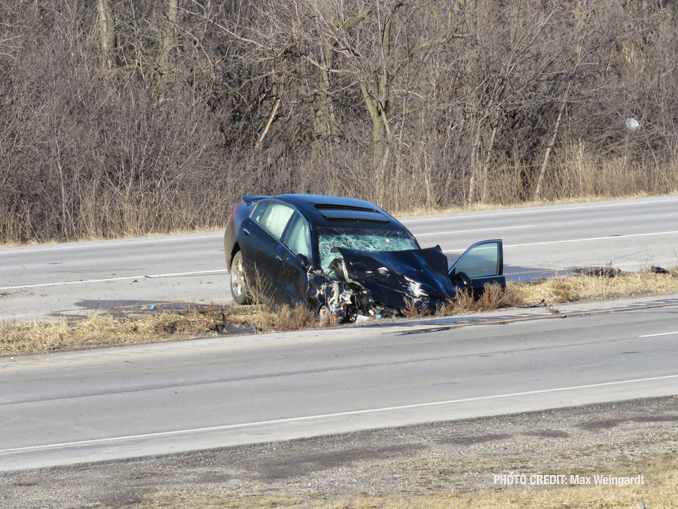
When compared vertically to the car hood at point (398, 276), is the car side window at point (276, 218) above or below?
above

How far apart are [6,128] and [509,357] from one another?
56.7 ft

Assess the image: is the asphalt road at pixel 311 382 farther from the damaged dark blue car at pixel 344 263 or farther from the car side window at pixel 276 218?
the car side window at pixel 276 218

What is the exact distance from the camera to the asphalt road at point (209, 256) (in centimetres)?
1301

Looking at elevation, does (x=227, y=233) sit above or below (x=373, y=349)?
above

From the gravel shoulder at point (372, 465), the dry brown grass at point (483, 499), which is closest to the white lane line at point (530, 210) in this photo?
the gravel shoulder at point (372, 465)

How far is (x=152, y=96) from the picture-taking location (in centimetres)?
2575

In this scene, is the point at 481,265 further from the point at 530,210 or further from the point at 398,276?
the point at 530,210

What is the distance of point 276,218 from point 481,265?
279cm


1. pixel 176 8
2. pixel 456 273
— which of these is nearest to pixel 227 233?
pixel 456 273

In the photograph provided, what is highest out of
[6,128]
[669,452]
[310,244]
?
[6,128]

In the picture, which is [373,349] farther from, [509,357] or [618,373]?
[618,373]

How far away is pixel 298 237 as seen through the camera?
1084 centimetres

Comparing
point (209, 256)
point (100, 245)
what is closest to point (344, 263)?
point (209, 256)

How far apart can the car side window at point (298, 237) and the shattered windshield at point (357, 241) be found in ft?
0.51
